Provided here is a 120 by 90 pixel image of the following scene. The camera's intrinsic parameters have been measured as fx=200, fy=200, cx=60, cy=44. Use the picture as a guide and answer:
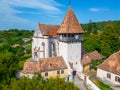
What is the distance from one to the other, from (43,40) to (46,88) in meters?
30.9

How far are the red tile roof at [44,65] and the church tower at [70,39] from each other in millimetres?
1790

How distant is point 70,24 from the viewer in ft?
155

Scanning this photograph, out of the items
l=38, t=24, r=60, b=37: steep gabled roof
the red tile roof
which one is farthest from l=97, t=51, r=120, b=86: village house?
l=38, t=24, r=60, b=37: steep gabled roof

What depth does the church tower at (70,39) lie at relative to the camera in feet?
152

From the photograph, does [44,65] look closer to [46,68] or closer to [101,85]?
[46,68]

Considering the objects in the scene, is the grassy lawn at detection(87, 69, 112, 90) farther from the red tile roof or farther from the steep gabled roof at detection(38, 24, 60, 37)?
the steep gabled roof at detection(38, 24, 60, 37)

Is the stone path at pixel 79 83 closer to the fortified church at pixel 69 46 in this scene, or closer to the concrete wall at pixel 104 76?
the fortified church at pixel 69 46

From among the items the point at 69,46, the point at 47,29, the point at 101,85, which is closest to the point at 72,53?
the point at 69,46

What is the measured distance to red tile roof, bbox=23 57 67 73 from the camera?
42.4m

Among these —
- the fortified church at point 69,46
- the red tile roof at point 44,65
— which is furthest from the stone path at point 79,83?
the red tile roof at point 44,65

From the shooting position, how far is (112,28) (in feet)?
213

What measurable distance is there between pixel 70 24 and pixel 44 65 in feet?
37.7

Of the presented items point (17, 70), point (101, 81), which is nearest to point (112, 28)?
point (101, 81)

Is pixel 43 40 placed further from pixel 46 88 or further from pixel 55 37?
pixel 46 88
